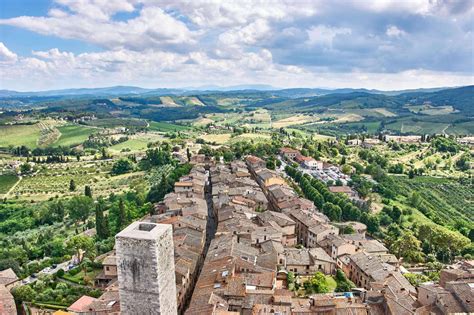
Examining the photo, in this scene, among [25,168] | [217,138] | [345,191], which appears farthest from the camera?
[217,138]

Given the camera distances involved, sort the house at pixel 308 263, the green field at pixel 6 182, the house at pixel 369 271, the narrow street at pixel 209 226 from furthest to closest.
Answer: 1. the green field at pixel 6 182
2. the narrow street at pixel 209 226
3. the house at pixel 308 263
4. the house at pixel 369 271

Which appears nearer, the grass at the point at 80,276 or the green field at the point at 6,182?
the grass at the point at 80,276

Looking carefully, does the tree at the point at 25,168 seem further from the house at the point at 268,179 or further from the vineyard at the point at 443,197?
the vineyard at the point at 443,197

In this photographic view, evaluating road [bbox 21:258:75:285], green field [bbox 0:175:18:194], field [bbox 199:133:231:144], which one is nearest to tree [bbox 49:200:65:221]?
road [bbox 21:258:75:285]

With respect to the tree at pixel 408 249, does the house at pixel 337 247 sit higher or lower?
higher

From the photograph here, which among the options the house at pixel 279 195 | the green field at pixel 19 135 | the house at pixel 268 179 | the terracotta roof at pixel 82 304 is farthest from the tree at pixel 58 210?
the green field at pixel 19 135

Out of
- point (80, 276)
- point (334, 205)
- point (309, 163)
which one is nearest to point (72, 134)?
point (309, 163)

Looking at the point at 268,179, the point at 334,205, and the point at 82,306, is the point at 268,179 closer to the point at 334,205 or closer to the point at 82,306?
the point at 334,205
